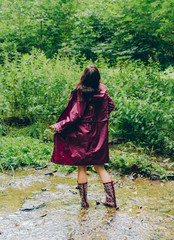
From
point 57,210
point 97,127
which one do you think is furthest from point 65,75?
point 57,210

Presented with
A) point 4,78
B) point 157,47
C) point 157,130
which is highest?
point 157,47

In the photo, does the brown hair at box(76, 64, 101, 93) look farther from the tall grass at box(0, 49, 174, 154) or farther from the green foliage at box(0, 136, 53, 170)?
the tall grass at box(0, 49, 174, 154)

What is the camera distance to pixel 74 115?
3.15 m

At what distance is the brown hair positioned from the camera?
320 cm

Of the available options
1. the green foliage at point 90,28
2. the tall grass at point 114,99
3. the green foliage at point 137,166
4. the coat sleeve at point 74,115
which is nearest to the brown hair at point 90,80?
the coat sleeve at point 74,115

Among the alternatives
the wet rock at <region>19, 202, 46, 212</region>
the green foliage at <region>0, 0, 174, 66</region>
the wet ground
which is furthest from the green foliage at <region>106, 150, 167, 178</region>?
the green foliage at <region>0, 0, 174, 66</region>

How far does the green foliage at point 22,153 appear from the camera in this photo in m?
4.98

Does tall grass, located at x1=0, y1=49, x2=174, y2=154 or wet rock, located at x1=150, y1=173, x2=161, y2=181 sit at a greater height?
tall grass, located at x1=0, y1=49, x2=174, y2=154

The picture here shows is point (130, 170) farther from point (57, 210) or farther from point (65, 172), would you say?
point (57, 210)

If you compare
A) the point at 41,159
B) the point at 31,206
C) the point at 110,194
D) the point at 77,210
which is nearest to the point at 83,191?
the point at 77,210

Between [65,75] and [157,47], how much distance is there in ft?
20.6

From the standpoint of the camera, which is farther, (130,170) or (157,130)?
(157,130)

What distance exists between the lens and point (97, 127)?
3264mm

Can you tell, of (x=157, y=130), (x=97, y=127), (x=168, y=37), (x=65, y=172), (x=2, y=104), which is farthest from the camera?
(x=168, y=37)
